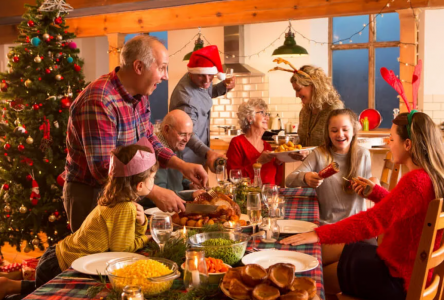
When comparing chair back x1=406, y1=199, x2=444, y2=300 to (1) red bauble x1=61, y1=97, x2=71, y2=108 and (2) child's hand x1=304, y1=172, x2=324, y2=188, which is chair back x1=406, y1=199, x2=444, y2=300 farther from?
(1) red bauble x1=61, y1=97, x2=71, y2=108

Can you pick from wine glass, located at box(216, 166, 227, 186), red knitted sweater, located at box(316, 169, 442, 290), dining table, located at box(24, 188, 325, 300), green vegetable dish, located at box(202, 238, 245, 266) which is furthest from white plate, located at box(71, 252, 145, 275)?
wine glass, located at box(216, 166, 227, 186)

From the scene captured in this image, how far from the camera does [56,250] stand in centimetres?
206

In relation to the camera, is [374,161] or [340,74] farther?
[340,74]

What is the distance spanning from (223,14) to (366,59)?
3231 mm

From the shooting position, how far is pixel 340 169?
3.22 metres

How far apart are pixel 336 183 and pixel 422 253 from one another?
135cm

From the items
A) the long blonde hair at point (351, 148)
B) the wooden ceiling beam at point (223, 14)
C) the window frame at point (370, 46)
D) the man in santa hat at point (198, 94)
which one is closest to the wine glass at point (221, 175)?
the long blonde hair at point (351, 148)

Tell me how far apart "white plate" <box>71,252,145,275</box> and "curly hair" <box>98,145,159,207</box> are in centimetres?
22

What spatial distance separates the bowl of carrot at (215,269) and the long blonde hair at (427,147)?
1.12 metres

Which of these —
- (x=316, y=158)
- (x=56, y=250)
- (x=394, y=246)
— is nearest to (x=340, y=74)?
(x=316, y=158)

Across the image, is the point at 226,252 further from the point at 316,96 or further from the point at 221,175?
the point at 316,96

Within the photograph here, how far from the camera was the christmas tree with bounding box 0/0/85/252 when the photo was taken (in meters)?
4.82

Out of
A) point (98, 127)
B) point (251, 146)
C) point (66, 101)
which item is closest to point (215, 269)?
point (98, 127)

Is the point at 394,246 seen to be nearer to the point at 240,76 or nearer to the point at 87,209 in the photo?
the point at 87,209
